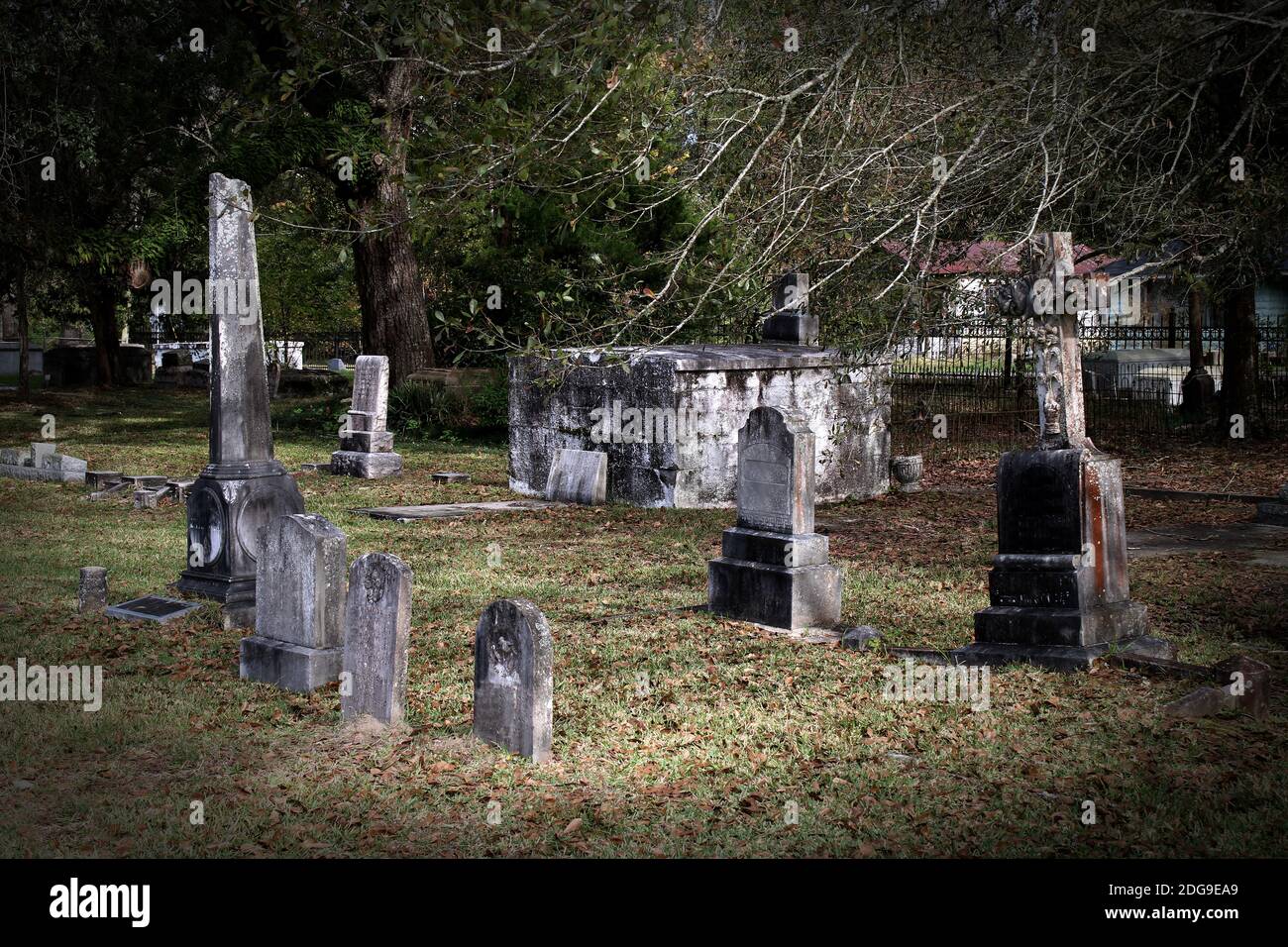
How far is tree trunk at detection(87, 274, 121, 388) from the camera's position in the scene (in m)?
32.6

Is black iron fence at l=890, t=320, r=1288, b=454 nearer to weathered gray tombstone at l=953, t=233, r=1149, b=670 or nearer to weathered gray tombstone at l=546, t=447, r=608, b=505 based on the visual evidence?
weathered gray tombstone at l=546, t=447, r=608, b=505

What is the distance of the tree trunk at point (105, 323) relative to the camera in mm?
32594

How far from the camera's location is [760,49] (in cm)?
1239

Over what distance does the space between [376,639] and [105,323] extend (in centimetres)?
3032

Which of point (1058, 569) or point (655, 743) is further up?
point (1058, 569)

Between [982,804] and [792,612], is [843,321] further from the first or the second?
[982,804]

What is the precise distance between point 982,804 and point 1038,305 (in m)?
3.67

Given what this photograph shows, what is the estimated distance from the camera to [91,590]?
9.41 meters

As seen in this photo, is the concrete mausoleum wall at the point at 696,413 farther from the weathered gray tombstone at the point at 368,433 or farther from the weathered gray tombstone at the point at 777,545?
the weathered gray tombstone at the point at 777,545

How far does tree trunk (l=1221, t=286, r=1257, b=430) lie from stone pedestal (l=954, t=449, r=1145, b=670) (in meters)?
13.8

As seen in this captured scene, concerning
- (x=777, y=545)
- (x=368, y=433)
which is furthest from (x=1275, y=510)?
(x=368, y=433)

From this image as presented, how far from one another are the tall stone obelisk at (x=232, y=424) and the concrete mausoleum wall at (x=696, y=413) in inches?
177

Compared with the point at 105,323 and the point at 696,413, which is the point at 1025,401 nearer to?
the point at 696,413

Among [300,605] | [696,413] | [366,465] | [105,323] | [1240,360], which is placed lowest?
[300,605]
